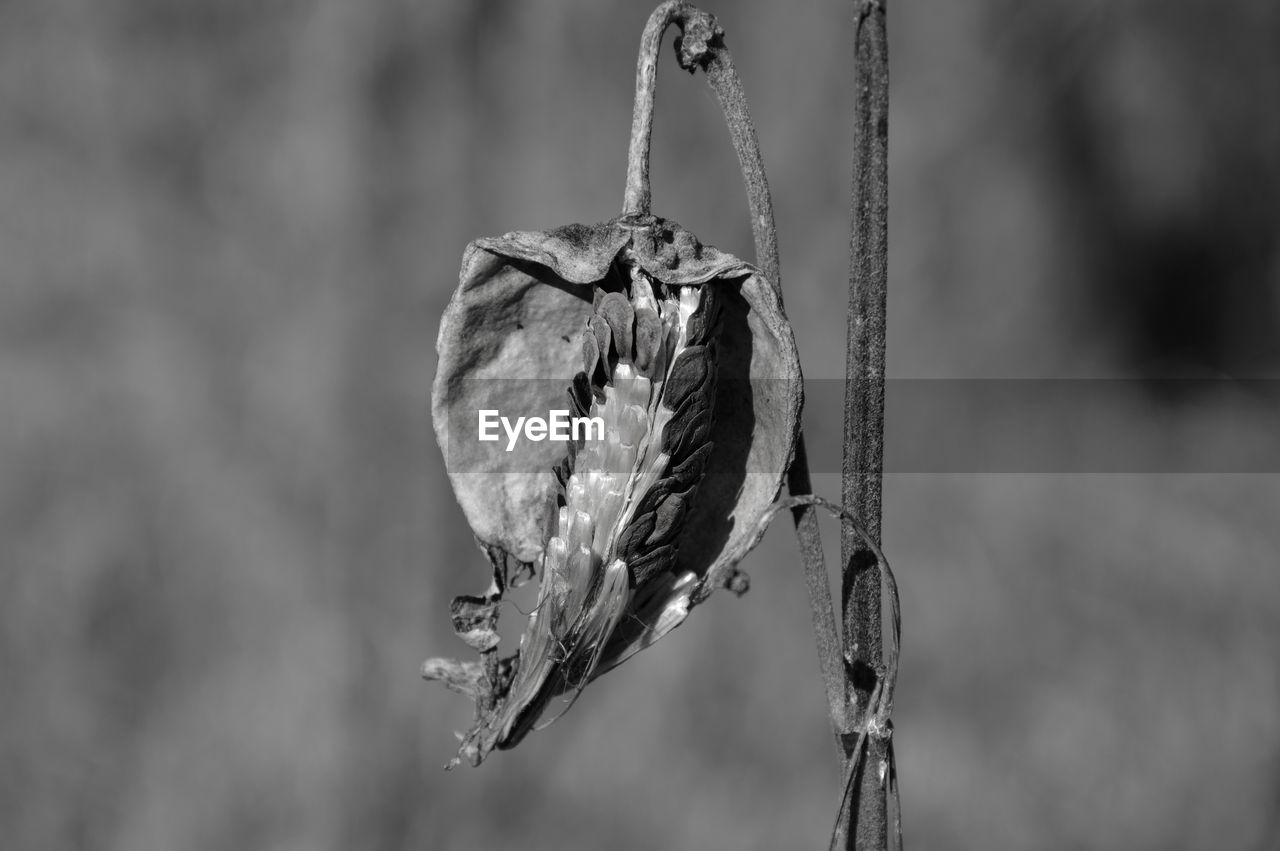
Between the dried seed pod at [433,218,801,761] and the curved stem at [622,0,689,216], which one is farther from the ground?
the curved stem at [622,0,689,216]

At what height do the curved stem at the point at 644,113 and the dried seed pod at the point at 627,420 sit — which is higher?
the curved stem at the point at 644,113

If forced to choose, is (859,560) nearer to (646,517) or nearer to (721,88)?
(646,517)

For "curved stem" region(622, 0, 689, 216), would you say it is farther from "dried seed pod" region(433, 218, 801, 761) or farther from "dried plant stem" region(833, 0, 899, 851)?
"dried plant stem" region(833, 0, 899, 851)

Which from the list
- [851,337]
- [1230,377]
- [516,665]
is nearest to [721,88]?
[851,337]

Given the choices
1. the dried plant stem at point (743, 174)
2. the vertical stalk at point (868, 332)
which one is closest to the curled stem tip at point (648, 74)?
the dried plant stem at point (743, 174)

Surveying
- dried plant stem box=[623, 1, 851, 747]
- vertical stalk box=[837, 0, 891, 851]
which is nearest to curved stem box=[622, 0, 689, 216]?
dried plant stem box=[623, 1, 851, 747]

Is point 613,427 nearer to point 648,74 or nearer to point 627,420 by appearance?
point 627,420

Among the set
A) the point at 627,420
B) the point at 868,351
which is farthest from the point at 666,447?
the point at 868,351

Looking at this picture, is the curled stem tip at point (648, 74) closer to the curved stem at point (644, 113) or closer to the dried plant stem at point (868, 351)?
the curved stem at point (644, 113)

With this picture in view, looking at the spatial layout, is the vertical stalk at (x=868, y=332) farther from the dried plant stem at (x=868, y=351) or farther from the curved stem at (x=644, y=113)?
the curved stem at (x=644, y=113)
